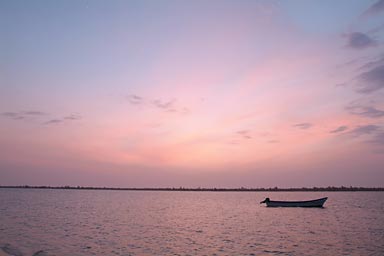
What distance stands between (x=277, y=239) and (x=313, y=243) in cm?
370

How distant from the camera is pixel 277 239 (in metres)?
35.9

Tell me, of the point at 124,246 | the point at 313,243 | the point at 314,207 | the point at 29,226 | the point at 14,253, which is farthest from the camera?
the point at 314,207

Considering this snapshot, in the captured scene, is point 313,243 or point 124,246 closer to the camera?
point 124,246

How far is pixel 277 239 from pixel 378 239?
10.9 m

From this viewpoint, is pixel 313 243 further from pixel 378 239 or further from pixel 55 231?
pixel 55 231

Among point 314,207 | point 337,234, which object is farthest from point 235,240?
point 314,207

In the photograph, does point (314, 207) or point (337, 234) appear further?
point (314, 207)

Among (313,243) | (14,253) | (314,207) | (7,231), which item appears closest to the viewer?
(14,253)

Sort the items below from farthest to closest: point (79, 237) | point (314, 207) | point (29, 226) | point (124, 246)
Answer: point (314, 207)
point (29, 226)
point (79, 237)
point (124, 246)

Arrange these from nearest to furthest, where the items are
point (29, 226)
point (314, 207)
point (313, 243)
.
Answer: point (313, 243) → point (29, 226) → point (314, 207)

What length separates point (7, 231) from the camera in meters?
39.5

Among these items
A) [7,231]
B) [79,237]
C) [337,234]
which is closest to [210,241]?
[79,237]

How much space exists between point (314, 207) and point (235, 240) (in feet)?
205

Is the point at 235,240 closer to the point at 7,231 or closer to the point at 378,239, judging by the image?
the point at 378,239
